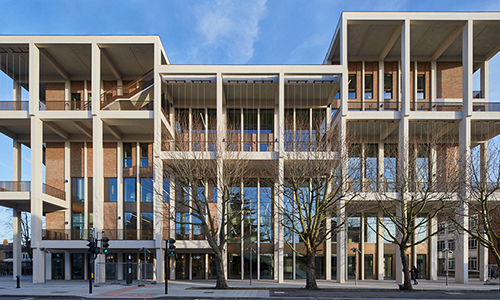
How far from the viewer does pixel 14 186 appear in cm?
2559

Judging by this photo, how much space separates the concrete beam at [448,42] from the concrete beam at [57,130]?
101ft

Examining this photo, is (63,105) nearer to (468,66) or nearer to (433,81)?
(433,81)

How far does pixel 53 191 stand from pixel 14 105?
22.8ft

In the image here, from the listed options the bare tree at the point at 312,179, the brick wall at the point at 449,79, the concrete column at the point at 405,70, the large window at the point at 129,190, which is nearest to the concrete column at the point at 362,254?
the bare tree at the point at 312,179

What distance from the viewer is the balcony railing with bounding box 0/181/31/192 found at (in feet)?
83.5

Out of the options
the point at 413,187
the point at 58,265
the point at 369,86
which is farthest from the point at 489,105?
the point at 58,265

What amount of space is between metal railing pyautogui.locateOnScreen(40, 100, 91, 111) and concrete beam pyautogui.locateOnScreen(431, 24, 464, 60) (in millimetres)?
27416

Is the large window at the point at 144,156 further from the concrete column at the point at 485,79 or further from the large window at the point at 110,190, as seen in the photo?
the concrete column at the point at 485,79

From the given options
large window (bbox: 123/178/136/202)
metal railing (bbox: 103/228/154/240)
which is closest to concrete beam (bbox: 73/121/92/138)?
large window (bbox: 123/178/136/202)

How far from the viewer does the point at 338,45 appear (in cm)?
2895

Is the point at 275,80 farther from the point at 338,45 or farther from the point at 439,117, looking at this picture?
the point at 439,117

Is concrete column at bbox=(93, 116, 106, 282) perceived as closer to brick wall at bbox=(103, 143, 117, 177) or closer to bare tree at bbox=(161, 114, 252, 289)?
brick wall at bbox=(103, 143, 117, 177)

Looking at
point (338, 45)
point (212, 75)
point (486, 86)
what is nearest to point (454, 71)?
point (486, 86)

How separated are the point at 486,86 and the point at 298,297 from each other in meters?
24.1
